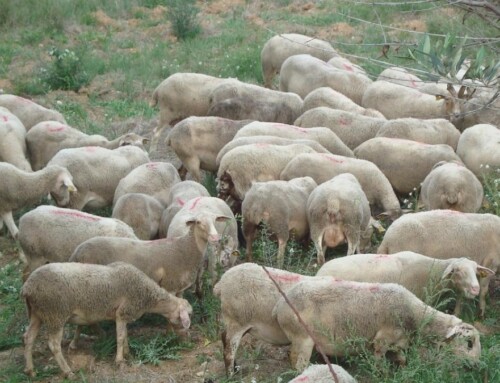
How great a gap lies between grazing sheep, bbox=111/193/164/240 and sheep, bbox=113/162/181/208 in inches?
20.9

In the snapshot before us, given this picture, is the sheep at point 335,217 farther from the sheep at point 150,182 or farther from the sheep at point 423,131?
the sheep at point 423,131

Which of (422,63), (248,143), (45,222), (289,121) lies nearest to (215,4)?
(289,121)

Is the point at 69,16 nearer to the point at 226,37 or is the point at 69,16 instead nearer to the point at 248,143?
the point at 226,37

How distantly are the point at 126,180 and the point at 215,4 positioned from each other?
38.1 ft

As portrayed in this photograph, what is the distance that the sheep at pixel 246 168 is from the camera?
1011 cm

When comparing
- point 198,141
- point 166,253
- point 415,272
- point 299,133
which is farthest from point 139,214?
point 415,272

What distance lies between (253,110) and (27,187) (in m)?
3.61

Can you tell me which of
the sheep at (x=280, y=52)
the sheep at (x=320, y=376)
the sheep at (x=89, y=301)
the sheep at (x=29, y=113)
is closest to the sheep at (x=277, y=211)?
the sheep at (x=89, y=301)

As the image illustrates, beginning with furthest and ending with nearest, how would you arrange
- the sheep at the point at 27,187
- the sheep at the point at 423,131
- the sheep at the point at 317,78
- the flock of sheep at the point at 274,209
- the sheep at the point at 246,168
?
the sheep at the point at 317,78, the sheep at the point at 423,131, the sheep at the point at 246,168, the sheep at the point at 27,187, the flock of sheep at the point at 274,209

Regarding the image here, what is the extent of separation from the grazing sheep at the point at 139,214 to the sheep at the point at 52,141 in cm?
230

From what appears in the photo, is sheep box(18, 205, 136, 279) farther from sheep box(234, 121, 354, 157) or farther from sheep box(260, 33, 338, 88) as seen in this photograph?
sheep box(260, 33, 338, 88)

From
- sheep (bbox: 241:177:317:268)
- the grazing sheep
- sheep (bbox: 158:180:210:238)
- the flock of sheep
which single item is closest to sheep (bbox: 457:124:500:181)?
the flock of sheep

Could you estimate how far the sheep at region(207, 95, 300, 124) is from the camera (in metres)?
12.2

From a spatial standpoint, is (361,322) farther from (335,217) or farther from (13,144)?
(13,144)
